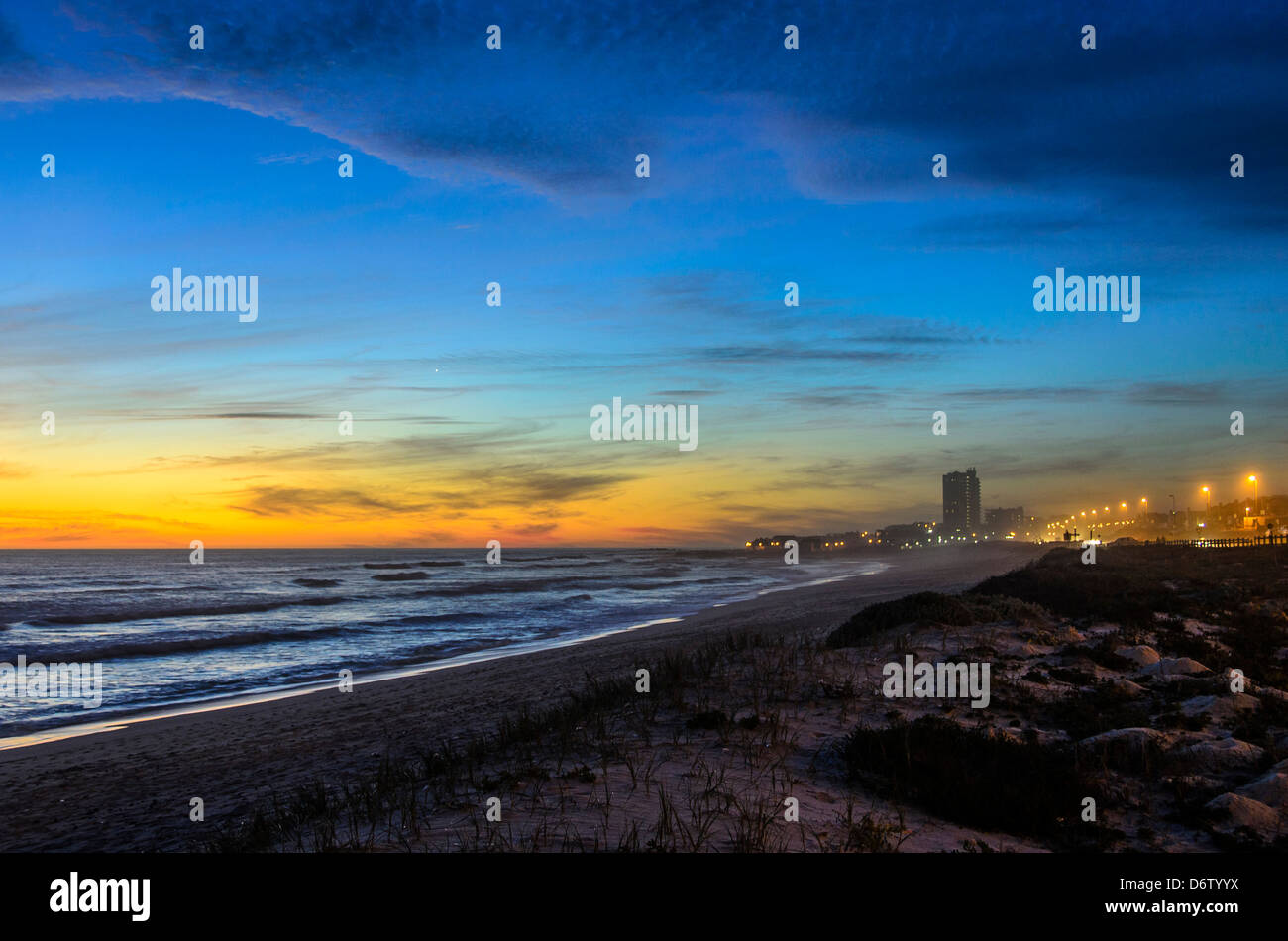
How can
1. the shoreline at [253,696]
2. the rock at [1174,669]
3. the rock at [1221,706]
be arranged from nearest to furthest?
the rock at [1221,706], the rock at [1174,669], the shoreline at [253,696]

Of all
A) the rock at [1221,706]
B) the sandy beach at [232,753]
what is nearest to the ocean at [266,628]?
the sandy beach at [232,753]

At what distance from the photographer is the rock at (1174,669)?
1438 centimetres

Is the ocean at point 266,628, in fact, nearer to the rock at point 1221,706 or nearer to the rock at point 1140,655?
the rock at point 1140,655

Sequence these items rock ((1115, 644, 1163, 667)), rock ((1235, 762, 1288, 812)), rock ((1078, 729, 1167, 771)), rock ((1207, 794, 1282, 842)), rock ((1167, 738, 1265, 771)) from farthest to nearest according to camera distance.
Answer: rock ((1115, 644, 1163, 667)) → rock ((1078, 729, 1167, 771)) → rock ((1167, 738, 1265, 771)) → rock ((1235, 762, 1288, 812)) → rock ((1207, 794, 1282, 842))

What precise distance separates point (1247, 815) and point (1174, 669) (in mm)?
8479

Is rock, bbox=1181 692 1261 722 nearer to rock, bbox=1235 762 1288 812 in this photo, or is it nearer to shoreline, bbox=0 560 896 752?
rock, bbox=1235 762 1288 812

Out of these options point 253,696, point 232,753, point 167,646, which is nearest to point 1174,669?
point 232,753

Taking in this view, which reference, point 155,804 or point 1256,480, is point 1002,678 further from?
point 1256,480

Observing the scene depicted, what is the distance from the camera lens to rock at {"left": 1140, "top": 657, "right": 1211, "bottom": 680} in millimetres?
14375

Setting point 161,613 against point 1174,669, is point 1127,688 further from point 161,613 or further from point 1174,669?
point 161,613

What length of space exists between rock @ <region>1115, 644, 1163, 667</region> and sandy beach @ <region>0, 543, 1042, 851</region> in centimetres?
1166

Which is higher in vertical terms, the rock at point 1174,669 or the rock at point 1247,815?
the rock at point 1247,815

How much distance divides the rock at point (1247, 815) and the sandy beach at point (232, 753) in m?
9.78

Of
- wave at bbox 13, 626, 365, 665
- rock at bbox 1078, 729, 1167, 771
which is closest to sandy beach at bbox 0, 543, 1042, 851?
rock at bbox 1078, 729, 1167, 771
